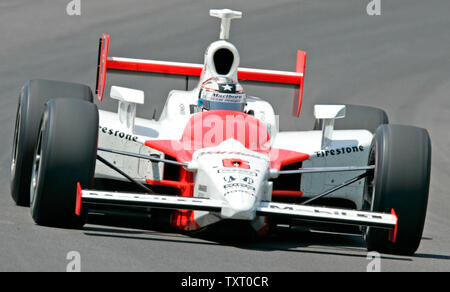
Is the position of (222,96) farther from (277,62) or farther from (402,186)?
(277,62)

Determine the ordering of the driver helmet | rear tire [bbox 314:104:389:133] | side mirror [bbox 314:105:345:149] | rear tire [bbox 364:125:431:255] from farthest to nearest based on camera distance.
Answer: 1. rear tire [bbox 314:104:389:133]
2. the driver helmet
3. side mirror [bbox 314:105:345:149]
4. rear tire [bbox 364:125:431:255]

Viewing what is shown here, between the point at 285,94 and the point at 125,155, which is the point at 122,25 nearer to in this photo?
the point at 285,94

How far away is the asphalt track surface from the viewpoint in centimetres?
871

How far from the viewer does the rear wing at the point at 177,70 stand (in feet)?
38.4

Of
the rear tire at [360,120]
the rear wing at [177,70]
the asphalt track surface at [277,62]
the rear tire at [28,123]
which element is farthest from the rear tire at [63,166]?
the rear tire at [360,120]

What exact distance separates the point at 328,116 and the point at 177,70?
2512 millimetres

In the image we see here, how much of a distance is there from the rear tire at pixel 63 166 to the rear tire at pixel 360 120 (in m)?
4.13

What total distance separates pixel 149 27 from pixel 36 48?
11.6ft

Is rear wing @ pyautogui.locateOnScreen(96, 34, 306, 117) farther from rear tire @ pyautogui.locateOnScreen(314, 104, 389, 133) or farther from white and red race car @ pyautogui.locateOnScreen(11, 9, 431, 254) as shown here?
rear tire @ pyautogui.locateOnScreen(314, 104, 389, 133)

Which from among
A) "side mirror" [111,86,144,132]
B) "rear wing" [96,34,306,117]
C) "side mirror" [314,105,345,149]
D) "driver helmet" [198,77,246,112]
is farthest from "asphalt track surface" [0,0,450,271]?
"rear wing" [96,34,306,117]

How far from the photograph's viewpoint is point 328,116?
10430 millimetres

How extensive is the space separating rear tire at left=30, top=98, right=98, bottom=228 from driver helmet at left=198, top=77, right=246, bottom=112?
2.14 m

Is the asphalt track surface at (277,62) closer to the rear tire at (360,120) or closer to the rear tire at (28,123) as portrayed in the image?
the rear tire at (28,123)
